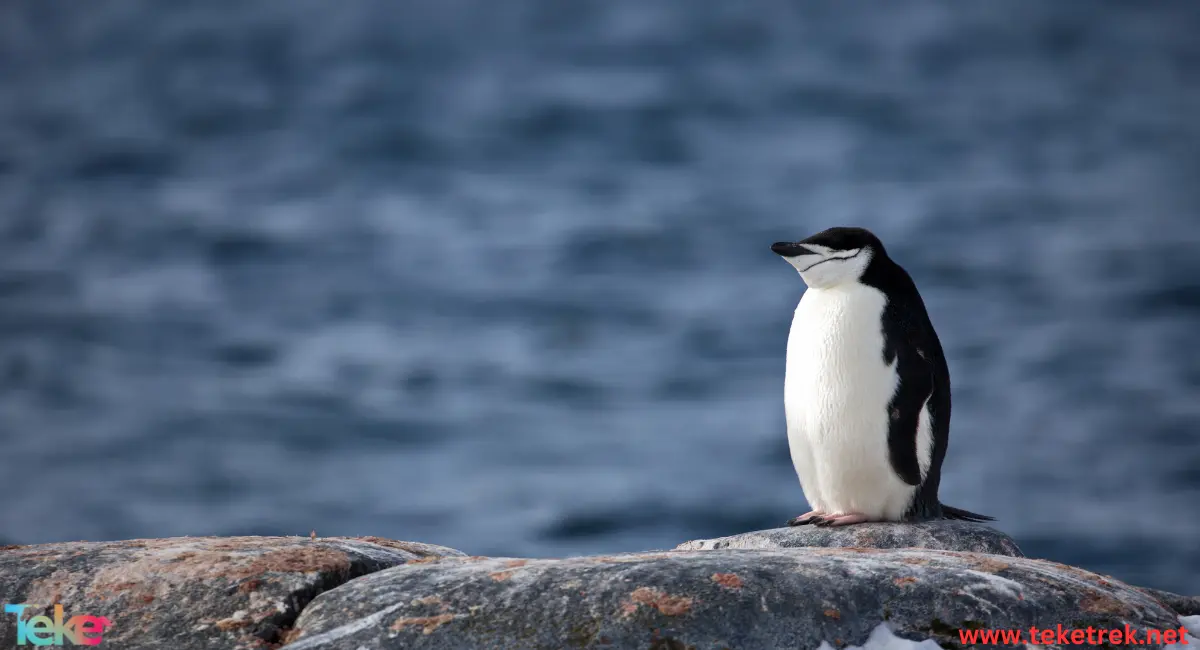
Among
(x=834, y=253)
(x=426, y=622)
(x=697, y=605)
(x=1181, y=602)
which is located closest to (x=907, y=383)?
(x=834, y=253)

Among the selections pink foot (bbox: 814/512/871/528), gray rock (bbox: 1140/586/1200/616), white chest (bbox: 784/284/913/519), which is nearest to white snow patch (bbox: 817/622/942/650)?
gray rock (bbox: 1140/586/1200/616)

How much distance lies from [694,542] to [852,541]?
89 cm

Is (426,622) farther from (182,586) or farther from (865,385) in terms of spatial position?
(865,385)

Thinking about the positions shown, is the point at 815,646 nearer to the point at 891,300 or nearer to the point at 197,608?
the point at 197,608

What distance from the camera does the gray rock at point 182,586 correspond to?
404 centimetres

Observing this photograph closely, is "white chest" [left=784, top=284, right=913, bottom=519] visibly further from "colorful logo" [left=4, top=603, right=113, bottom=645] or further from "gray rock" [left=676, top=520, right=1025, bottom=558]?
"colorful logo" [left=4, top=603, right=113, bottom=645]

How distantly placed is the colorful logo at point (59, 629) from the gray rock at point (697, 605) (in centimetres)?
68

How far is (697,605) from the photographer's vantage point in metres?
3.96

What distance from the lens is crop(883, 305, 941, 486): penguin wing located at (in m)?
6.28

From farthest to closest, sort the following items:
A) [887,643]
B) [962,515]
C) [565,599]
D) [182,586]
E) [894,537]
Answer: [962,515], [894,537], [182,586], [565,599], [887,643]

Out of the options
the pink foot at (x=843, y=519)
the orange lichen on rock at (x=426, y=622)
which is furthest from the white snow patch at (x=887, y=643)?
the pink foot at (x=843, y=519)

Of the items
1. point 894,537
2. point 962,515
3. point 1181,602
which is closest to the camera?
point 1181,602

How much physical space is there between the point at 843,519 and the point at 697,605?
2461mm

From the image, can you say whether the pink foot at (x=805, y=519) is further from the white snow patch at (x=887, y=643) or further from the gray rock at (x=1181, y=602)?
the white snow patch at (x=887, y=643)
